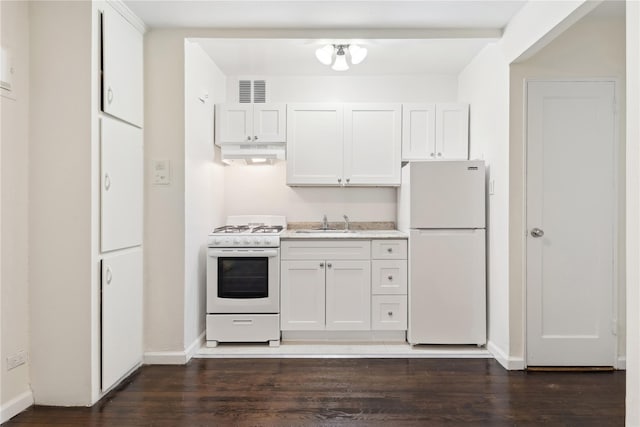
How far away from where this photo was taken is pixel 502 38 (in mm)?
3027

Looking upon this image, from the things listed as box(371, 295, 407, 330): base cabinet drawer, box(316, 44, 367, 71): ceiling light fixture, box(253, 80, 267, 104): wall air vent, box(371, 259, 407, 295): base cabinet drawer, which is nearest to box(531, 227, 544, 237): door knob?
box(371, 259, 407, 295): base cabinet drawer

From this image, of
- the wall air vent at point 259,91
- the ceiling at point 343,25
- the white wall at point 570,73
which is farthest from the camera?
the wall air vent at point 259,91

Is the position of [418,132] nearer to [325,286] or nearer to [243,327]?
[325,286]

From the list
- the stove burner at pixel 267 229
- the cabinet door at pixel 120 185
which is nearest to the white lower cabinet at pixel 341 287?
the stove burner at pixel 267 229

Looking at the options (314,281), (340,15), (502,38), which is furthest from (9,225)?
(502,38)

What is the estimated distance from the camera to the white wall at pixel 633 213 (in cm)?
167

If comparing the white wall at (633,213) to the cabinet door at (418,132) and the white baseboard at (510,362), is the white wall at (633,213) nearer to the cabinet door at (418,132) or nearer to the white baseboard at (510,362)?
the white baseboard at (510,362)

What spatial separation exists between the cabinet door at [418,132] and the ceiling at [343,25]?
0.43 metres

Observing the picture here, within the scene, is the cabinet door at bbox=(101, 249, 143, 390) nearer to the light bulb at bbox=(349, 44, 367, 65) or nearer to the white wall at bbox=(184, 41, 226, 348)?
the white wall at bbox=(184, 41, 226, 348)

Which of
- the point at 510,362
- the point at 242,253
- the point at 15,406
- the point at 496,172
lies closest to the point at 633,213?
the point at 496,172

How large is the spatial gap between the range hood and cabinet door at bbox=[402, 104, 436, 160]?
1149mm

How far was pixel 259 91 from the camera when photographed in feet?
13.1

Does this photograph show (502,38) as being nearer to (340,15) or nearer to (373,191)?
(340,15)

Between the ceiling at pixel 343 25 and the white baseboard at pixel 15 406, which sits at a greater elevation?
the ceiling at pixel 343 25
